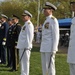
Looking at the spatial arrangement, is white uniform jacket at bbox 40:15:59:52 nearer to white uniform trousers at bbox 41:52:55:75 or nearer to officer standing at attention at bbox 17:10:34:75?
white uniform trousers at bbox 41:52:55:75

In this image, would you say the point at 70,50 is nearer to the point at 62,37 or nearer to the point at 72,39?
the point at 72,39

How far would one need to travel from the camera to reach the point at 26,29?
7.91 metres

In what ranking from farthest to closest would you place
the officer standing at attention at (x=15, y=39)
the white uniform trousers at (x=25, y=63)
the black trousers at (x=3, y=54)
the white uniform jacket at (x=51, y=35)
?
the black trousers at (x=3, y=54), the officer standing at attention at (x=15, y=39), the white uniform trousers at (x=25, y=63), the white uniform jacket at (x=51, y=35)

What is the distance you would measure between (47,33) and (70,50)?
140cm

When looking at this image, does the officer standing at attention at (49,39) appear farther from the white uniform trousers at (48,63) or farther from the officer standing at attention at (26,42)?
the officer standing at attention at (26,42)

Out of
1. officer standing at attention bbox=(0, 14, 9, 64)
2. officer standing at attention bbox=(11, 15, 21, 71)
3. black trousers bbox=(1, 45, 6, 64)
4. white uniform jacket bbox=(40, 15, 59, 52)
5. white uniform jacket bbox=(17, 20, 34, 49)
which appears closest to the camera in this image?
white uniform jacket bbox=(40, 15, 59, 52)

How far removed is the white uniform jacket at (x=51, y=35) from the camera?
6.84 meters

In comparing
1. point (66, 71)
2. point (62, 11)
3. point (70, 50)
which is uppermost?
point (62, 11)

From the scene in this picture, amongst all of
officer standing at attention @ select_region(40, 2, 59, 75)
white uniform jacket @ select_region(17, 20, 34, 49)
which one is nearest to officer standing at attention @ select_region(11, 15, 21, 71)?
white uniform jacket @ select_region(17, 20, 34, 49)

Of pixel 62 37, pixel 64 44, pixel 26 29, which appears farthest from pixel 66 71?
pixel 62 37

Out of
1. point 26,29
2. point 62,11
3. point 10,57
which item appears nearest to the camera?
point 26,29

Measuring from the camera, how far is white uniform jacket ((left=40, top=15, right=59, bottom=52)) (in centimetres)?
684

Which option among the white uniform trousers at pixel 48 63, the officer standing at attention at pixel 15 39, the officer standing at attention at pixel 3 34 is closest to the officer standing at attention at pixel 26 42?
the white uniform trousers at pixel 48 63

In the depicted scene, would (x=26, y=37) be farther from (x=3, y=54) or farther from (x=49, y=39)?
(x=3, y=54)
